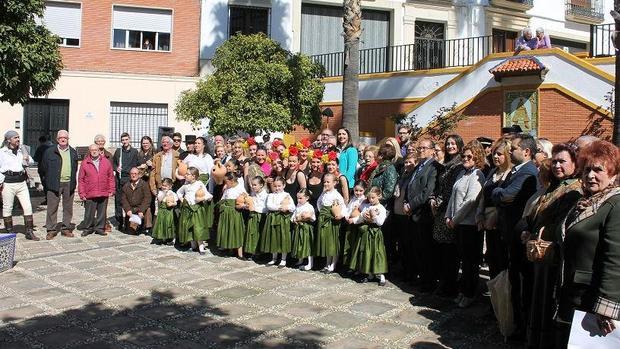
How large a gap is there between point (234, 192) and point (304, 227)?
139 centimetres

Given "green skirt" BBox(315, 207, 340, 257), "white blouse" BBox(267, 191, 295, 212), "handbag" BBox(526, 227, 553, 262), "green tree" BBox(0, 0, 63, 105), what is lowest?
"green skirt" BBox(315, 207, 340, 257)

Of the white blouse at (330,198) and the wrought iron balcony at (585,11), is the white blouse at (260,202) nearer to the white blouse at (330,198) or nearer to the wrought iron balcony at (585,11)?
the white blouse at (330,198)

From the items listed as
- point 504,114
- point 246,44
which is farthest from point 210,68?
point 504,114

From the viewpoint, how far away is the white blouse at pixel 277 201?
7.96m

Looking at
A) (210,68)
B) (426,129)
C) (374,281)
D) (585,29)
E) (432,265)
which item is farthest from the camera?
(585,29)

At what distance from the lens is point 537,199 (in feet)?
15.2

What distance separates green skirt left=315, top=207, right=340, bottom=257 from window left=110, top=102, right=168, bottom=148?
578 inches

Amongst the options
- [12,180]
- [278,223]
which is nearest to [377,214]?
[278,223]

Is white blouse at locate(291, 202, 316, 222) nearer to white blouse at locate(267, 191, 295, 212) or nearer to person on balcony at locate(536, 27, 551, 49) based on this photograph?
white blouse at locate(267, 191, 295, 212)

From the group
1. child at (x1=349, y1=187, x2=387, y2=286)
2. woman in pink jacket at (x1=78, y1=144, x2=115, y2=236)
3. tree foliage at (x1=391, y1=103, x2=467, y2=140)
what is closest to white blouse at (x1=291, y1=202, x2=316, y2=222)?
child at (x1=349, y1=187, x2=387, y2=286)

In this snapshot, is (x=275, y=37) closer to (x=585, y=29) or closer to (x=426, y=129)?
(x=426, y=129)

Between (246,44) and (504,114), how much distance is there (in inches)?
260

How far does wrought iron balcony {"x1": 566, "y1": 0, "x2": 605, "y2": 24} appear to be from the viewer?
2527 cm

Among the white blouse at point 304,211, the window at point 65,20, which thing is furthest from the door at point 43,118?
the white blouse at point 304,211
